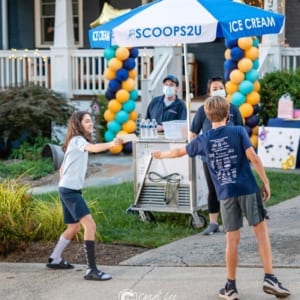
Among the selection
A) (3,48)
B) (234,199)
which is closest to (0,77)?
(3,48)

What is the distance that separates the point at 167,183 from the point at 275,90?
606 centimetres

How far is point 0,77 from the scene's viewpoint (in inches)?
733

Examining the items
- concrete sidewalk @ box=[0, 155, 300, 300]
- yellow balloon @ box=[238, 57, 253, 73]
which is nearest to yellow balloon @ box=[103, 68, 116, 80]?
yellow balloon @ box=[238, 57, 253, 73]

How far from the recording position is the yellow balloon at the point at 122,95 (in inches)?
618

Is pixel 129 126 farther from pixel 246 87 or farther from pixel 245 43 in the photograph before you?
pixel 245 43

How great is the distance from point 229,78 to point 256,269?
7705mm

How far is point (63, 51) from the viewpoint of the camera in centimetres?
1767

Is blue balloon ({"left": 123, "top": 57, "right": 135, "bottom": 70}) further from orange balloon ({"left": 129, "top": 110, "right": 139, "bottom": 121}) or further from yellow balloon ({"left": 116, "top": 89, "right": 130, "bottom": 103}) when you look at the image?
orange balloon ({"left": 129, "top": 110, "right": 139, "bottom": 121})

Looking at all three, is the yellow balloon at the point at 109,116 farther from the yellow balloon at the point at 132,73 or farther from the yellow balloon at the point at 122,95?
the yellow balloon at the point at 132,73

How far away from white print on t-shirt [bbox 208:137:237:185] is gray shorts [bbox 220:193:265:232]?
0.18 meters

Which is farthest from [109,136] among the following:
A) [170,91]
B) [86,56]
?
[170,91]

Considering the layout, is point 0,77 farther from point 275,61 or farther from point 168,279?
point 168,279

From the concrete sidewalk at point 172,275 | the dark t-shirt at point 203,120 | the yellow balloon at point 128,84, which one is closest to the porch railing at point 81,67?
the yellow balloon at point 128,84

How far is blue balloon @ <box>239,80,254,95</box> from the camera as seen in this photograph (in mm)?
14616
